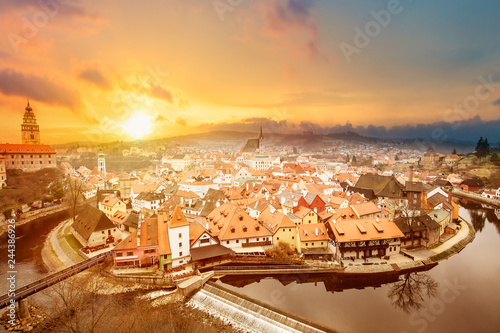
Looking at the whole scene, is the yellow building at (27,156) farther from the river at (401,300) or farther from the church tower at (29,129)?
the river at (401,300)

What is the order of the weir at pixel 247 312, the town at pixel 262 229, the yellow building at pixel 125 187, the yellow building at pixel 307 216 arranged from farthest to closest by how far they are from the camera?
the yellow building at pixel 125 187
the yellow building at pixel 307 216
the town at pixel 262 229
the weir at pixel 247 312

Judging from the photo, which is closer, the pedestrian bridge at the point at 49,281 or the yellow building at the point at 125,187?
the pedestrian bridge at the point at 49,281

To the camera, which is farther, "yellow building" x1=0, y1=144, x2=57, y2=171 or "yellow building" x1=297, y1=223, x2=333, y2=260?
"yellow building" x1=0, y1=144, x2=57, y2=171

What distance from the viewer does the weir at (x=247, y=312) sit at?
15.3m

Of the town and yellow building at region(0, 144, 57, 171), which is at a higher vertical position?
yellow building at region(0, 144, 57, 171)

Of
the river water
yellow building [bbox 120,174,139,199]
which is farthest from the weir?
yellow building [bbox 120,174,139,199]

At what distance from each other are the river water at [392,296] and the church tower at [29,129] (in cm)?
3985

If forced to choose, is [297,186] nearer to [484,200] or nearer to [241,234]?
[241,234]

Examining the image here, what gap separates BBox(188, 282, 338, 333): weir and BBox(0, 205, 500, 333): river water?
6.85 feet

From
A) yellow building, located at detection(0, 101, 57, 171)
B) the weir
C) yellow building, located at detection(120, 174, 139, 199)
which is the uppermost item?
yellow building, located at detection(0, 101, 57, 171)

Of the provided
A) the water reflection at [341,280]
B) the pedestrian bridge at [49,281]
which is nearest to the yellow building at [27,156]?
the pedestrian bridge at [49,281]

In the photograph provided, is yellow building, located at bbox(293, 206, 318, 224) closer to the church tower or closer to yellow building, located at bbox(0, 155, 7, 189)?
yellow building, located at bbox(0, 155, 7, 189)

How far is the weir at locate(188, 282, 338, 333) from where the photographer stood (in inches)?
604

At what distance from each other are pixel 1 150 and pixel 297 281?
186ft
